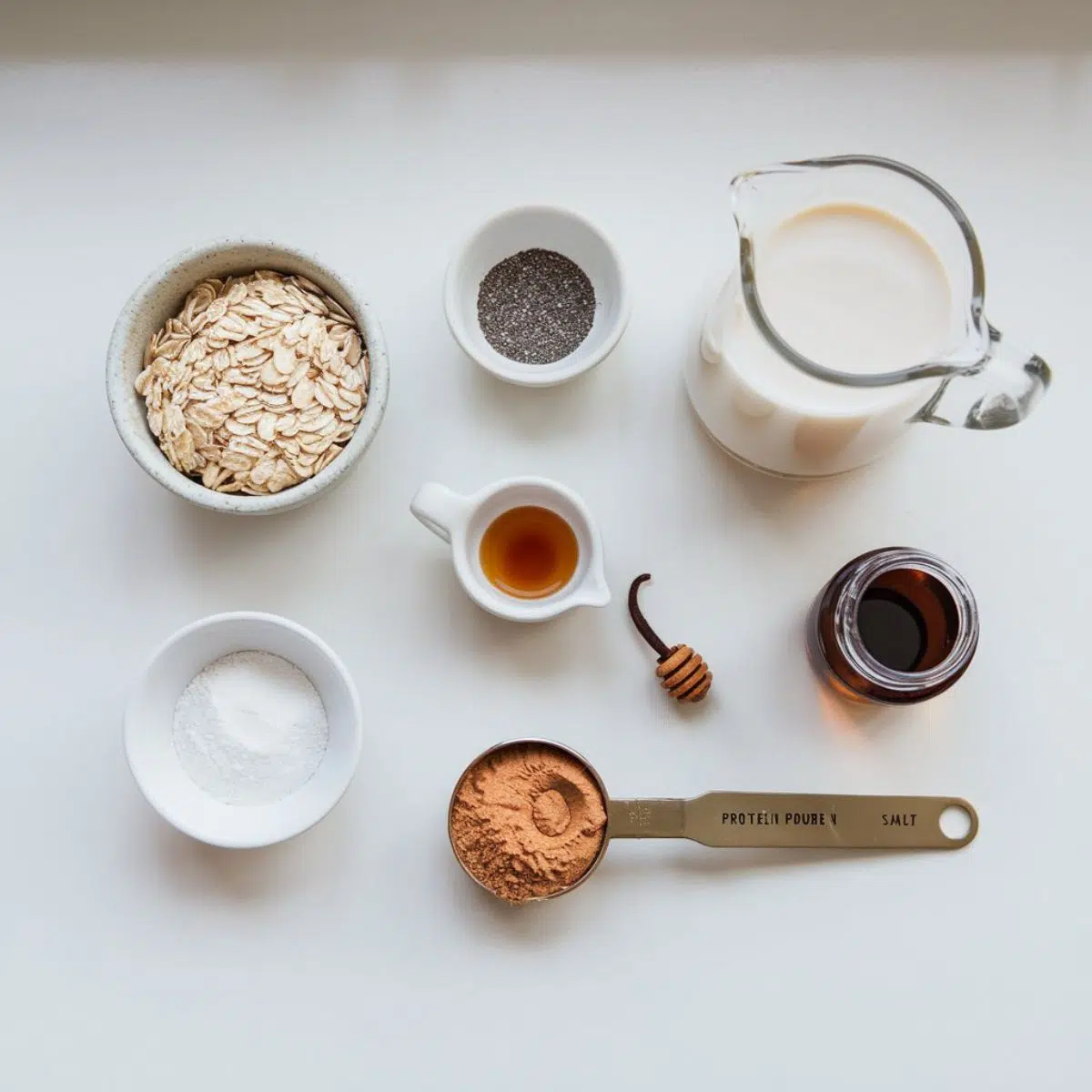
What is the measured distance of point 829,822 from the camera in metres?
1.12

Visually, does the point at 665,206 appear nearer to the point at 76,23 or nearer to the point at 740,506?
the point at 740,506

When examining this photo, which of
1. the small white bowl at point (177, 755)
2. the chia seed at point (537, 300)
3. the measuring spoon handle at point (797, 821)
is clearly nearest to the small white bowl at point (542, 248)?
the chia seed at point (537, 300)

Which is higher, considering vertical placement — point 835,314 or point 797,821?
point 835,314

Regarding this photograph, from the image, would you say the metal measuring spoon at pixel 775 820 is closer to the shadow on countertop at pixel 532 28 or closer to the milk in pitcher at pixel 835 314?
the milk in pitcher at pixel 835 314

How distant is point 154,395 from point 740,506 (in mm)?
612

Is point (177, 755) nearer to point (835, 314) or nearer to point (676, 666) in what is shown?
point (676, 666)

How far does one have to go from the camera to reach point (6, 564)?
3.81 ft

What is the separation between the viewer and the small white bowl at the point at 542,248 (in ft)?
3.59

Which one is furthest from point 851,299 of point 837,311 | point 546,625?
point 546,625

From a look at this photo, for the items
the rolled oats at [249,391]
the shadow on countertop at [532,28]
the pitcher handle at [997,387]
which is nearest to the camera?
the pitcher handle at [997,387]

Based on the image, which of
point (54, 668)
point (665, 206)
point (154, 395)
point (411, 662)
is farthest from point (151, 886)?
point (665, 206)

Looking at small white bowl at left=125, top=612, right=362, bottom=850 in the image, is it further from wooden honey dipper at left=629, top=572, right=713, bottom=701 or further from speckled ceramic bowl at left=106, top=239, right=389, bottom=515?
wooden honey dipper at left=629, top=572, right=713, bottom=701

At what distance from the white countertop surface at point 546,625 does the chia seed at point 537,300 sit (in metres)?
0.06

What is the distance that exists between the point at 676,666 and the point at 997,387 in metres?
0.41
